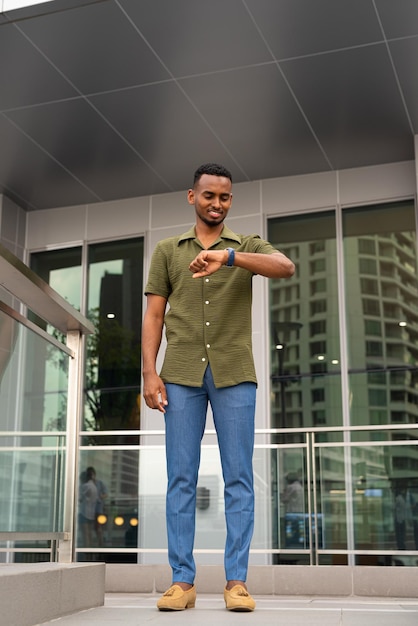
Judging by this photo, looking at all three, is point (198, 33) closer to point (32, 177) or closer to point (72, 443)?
point (32, 177)

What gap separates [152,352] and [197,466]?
45cm

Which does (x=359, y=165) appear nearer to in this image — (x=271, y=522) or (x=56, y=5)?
(x=56, y=5)

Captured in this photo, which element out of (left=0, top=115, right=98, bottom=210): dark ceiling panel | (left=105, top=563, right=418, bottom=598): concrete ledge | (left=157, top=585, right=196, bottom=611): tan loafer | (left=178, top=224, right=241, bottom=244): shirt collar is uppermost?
(left=0, top=115, right=98, bottom=210): dark ceiling panel

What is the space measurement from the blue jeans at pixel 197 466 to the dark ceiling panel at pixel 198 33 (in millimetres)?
3905

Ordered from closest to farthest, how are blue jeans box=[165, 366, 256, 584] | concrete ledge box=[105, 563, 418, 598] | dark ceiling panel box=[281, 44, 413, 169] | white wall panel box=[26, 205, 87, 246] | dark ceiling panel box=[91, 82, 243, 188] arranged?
blue jeans box=[165, 366, 256, 584], concrete ledge box=[105, 563, 418, 598], dark ceiling panel box=[281, 44, 413, 169], dark ceiling panel box=[91, 82, 243, 188], white wall panel box=[26, 205, 87, 246]

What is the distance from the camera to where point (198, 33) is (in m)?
6.06

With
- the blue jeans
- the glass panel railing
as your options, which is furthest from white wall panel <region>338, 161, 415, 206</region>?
the blue jeans

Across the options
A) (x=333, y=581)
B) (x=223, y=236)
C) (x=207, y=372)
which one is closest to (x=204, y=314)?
(x=207, y=372)

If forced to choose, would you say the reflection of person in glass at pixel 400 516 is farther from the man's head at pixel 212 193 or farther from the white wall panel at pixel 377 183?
the white wall panel at pixel 377 183

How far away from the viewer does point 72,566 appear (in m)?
2.76

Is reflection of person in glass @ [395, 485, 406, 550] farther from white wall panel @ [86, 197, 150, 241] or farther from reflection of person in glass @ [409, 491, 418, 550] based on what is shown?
white wall panel @ [86, 197, 150, 241]

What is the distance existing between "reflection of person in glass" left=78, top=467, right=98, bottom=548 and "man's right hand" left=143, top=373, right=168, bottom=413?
10.9ft

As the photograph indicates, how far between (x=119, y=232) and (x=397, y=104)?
356 centimetres

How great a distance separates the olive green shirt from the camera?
276 cm
